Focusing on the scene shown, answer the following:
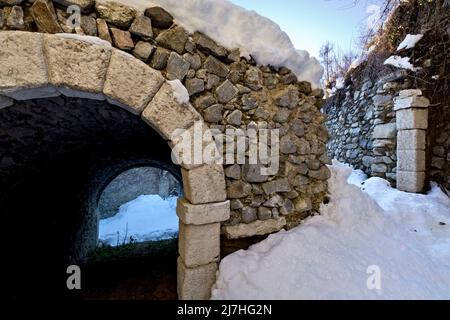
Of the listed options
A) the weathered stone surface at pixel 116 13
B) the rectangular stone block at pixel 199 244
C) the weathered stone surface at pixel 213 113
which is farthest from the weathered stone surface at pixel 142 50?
the rectangular stone block at pixel 199 244

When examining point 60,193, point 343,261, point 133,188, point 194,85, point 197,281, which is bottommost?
point 133,188

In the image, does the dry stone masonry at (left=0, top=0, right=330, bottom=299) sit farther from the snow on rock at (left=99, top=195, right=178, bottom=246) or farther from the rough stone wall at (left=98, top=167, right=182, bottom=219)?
the rough stone wall at (left=98, top=167, right=182, bottom=219)

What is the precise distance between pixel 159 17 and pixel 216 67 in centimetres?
54

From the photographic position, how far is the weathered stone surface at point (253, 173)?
1.99 metres

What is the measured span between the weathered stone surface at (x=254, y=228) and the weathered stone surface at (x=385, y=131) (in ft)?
11.7

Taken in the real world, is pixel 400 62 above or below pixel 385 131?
above

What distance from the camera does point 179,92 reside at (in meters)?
1.68

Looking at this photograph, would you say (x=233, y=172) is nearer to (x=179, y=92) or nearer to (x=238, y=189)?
(x=238, y=189)

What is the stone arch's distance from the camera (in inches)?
53.7

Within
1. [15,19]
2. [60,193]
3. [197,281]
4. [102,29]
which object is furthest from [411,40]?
[60,193]

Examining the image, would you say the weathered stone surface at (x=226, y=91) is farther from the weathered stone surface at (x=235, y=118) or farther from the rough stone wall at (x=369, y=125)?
the rough stone wall at (x=369, y=125)

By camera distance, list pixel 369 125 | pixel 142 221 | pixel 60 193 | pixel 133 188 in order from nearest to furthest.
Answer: pixel 60 193
pixel 369 125
pixel 142 221
pixel 133 188

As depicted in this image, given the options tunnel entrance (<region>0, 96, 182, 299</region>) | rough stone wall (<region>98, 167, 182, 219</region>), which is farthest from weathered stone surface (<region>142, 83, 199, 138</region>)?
rough stone wall (<region>98, 167, 182, 219</region>)
